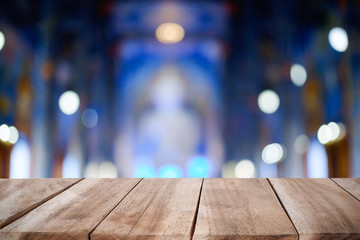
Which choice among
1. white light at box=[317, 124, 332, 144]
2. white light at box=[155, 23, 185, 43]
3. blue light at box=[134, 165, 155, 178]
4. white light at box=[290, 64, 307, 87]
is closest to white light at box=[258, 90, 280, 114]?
white light at box=[290, 64, 307, 87]

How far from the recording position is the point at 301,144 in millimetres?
1911

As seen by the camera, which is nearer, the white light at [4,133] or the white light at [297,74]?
the white light at [4,133]

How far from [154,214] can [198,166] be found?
4.85ft

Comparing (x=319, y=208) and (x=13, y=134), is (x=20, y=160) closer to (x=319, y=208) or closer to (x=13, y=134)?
(x=13, y=134)

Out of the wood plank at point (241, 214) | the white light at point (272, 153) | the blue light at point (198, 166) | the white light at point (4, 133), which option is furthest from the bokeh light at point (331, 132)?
the white light at point (4, 133)

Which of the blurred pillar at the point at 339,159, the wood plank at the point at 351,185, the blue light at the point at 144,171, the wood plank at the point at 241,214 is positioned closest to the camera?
the wood plank at the point at 241,214

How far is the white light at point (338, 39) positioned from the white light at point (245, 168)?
71 cm

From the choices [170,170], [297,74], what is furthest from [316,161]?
[170,170]

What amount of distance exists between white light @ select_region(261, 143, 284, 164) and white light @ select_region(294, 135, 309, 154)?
0.08 meters

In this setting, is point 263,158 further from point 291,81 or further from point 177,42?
point 177,42

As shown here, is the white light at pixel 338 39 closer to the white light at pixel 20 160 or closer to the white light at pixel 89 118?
the white light at pixel 89 118

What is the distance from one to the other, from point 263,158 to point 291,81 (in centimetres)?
43

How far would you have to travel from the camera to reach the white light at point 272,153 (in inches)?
75.9

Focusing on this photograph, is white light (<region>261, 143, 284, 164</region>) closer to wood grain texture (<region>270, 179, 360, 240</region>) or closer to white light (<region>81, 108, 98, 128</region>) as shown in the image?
white light (<region>81, 108, 98, 128</region>)
